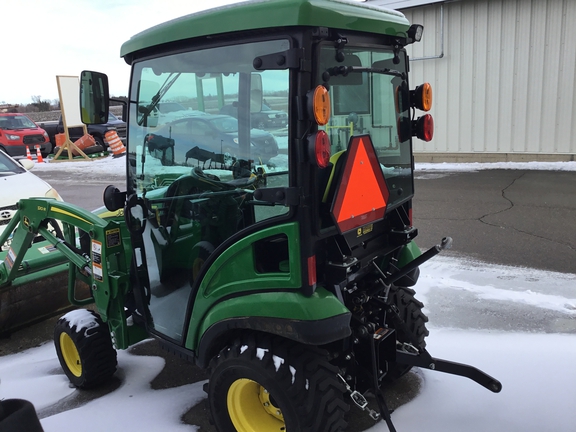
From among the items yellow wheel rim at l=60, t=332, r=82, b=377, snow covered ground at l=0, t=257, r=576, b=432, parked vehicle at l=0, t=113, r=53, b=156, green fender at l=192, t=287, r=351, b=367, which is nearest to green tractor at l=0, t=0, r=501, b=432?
green fender at l=192, t=287, r=351, b=367

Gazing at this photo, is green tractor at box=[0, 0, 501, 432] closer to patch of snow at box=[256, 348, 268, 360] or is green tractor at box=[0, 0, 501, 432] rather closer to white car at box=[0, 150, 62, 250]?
patch of snow at box=[256, 348, 268, 360]

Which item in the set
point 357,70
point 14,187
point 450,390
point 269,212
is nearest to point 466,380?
point 450,390

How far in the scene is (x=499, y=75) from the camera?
11.5 metres

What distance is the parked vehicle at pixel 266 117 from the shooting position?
2.27 metres

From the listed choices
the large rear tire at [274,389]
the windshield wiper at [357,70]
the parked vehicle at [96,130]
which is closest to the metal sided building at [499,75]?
the windshield wiper at [357,70]

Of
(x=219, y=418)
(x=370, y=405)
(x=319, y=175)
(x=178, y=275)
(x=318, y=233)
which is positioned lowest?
(x=370, y=405)

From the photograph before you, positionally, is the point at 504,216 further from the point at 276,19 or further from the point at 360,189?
the point at 276,19

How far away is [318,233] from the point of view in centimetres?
228

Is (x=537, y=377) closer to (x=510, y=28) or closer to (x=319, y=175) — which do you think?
(x=319, y=175)

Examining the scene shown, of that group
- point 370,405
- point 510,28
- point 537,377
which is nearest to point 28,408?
point 370,405

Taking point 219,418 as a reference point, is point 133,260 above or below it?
above

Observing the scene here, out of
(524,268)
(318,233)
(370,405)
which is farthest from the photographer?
(524,268)

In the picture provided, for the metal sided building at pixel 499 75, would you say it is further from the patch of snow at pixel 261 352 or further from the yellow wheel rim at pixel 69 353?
the patch of snow at pixel 261 352

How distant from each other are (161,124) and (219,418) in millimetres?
1567
